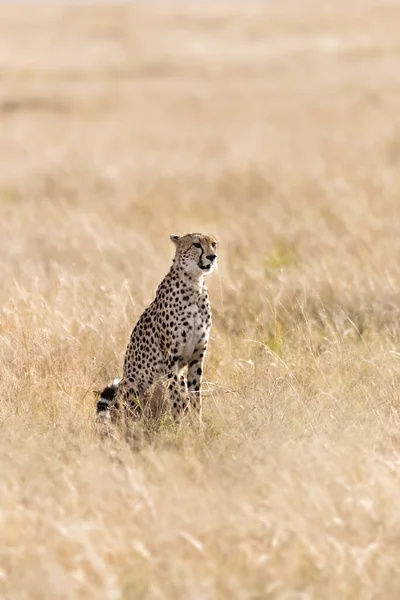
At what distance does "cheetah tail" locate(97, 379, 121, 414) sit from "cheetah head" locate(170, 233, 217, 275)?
557 mm

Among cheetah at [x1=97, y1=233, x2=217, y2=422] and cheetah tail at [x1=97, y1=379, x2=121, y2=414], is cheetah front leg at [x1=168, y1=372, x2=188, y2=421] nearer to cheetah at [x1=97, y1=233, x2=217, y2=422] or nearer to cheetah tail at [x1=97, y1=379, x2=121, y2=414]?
cheetah at [x1=97, y1=233, x2=217, y2=422]

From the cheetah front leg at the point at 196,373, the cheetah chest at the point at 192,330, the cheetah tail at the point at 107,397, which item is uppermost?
the cheetah chest at the point at 192,330

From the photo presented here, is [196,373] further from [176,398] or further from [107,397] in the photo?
[107,397]

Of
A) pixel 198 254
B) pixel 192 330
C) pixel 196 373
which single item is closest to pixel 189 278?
pixel 198 254

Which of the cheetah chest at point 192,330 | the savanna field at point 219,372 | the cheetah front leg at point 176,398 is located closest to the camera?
the savanna field at point 219,372

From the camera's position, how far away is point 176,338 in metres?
3.99

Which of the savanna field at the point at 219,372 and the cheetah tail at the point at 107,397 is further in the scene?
the cheetah tail at the point at 107,397

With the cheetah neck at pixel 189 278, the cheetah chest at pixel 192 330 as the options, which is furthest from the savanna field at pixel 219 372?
the cheetah neck at pixel 189 278

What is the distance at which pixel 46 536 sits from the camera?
2.84m

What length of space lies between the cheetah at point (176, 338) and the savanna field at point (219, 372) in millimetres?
135

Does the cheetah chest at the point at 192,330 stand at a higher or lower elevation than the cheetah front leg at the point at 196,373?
higher

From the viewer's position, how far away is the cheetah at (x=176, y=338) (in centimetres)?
400

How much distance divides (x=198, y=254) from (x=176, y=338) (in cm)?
35

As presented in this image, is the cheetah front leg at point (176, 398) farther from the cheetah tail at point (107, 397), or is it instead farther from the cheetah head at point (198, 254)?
the cheetah head at point (198, 254)
